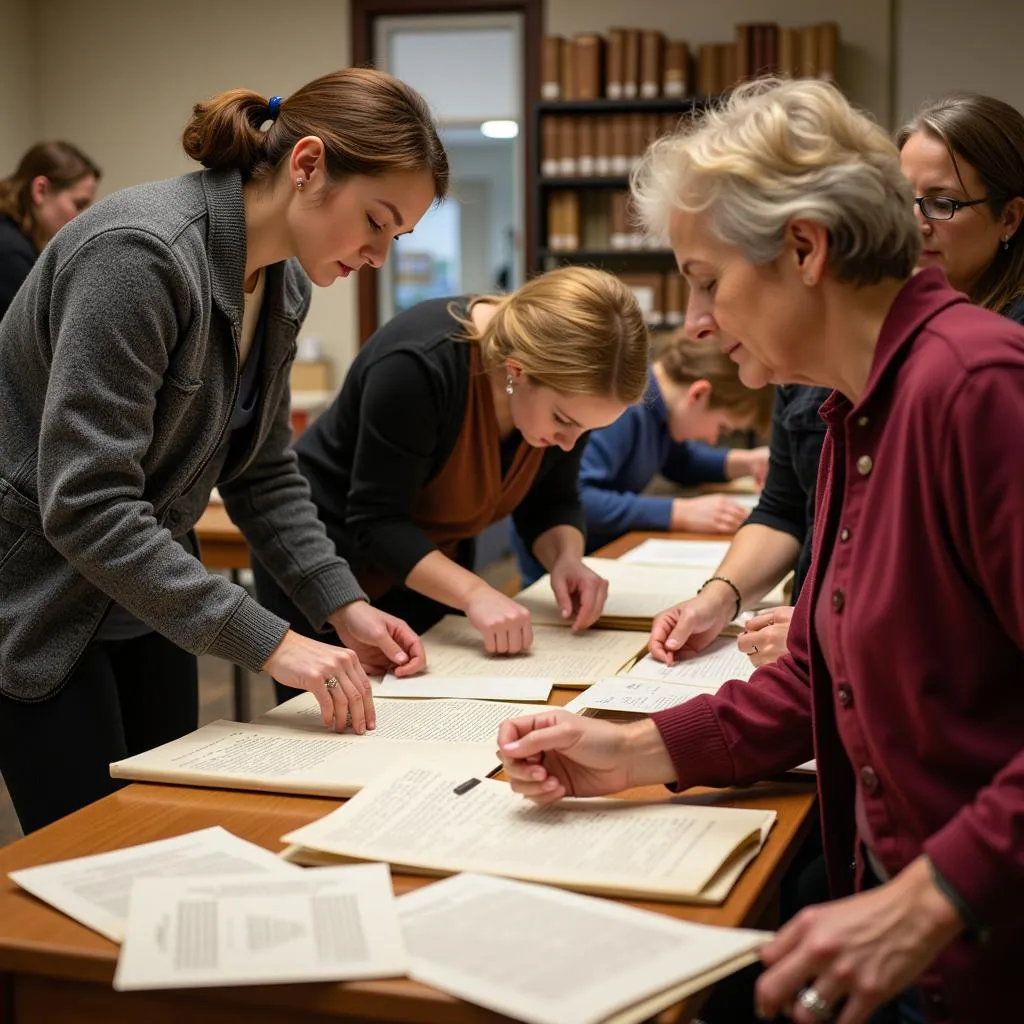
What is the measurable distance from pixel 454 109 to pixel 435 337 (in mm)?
5389

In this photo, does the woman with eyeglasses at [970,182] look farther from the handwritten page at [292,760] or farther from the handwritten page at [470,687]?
the handwritten page at [292,760]

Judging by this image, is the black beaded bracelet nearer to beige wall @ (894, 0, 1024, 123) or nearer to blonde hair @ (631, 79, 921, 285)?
blonde hair @ (631, 79, 921, 285)

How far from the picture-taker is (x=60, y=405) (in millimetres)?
1438

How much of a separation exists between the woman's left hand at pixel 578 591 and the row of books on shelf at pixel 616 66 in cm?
463

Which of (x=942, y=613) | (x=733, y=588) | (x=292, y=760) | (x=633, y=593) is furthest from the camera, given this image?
(x=633, y=593)

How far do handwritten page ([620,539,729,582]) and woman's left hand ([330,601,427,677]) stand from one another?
102 cm

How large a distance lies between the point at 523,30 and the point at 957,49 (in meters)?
2.21

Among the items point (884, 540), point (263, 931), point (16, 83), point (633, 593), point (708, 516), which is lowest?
point (708, 516)

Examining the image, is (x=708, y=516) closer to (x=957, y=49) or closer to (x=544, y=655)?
(x=544, y=655)

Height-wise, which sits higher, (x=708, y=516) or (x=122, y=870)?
(x=122, y=870)

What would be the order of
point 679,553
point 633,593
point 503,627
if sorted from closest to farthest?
point 503,627 → point 633,593 → point 679,553

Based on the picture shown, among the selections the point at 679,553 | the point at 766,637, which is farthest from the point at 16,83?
the point at 766,637

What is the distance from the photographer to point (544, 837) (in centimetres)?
125

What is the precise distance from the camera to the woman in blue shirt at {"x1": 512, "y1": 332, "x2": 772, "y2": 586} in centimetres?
337
